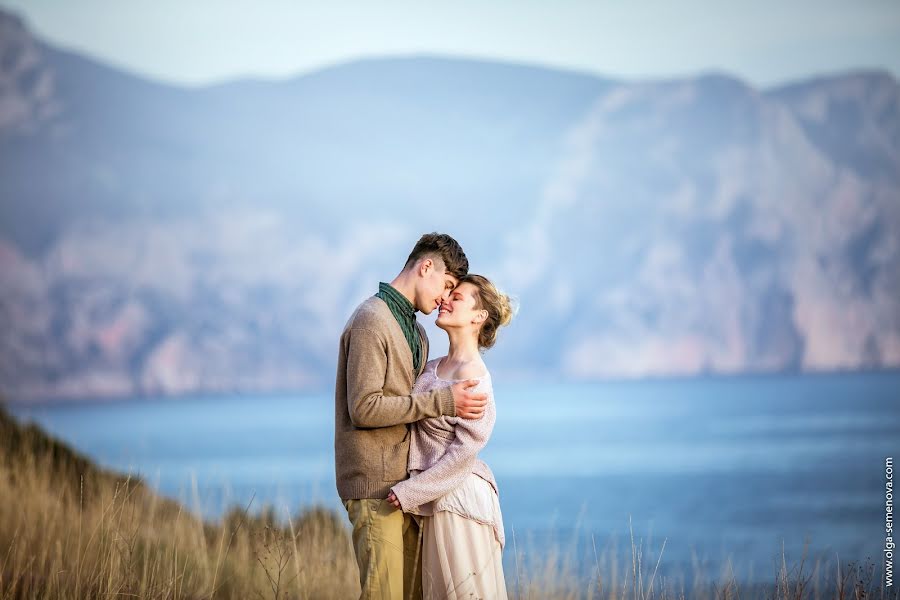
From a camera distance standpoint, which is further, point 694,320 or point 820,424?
point 694,320

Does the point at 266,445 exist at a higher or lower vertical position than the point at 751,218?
lower

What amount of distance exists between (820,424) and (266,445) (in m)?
25.7

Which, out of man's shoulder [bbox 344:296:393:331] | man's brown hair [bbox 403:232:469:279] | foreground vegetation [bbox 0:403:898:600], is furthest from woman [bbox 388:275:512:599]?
foreground vegetation [bbox 0:403:898:600]

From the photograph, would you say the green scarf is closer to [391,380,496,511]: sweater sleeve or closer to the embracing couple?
the embracing couple

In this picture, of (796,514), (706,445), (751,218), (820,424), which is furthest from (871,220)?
(796,514)

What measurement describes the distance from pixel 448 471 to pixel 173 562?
174 cm

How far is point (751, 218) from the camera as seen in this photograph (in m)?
95.1

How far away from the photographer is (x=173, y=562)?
5.14 meters

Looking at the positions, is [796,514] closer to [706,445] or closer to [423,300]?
[706,445]

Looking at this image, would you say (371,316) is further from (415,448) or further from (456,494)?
(456,494)

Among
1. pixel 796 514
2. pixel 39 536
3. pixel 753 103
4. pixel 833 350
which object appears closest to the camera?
pixel 39 536

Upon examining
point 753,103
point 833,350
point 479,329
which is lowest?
point 479,329

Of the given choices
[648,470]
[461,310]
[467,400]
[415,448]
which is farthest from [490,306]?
[648,470]

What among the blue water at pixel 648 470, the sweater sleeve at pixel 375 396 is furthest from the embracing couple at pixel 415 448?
the blue water at pixel 648 470
